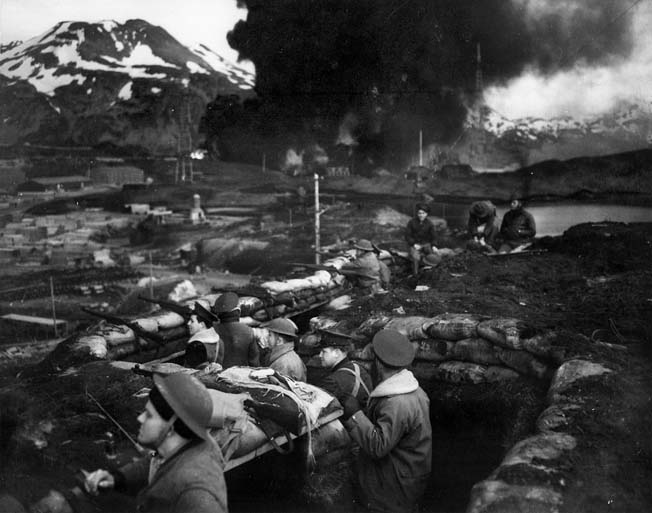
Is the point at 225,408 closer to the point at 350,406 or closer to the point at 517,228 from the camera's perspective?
the point at 350,406

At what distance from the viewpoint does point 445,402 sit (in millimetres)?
4590

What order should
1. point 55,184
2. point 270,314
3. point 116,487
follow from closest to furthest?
point 116,487, point 270,314, point 55,184

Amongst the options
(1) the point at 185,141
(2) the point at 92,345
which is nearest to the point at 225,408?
(2) the point at 92,345

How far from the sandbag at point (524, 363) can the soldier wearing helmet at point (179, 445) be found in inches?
114

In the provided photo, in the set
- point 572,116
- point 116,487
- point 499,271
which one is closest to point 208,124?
point 499,271

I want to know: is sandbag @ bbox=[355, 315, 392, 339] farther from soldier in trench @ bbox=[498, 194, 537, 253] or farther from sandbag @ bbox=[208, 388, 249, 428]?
soldier in trench @ bbox=[498, 194, 537, 253]

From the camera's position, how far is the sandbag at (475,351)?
4.69 metres

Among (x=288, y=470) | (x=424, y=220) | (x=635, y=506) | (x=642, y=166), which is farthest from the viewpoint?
(x=424, y=220)

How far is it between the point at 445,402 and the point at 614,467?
1820 mm

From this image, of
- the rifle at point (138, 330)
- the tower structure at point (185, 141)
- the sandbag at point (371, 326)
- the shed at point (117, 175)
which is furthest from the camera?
the tower structure at point (185, 141)

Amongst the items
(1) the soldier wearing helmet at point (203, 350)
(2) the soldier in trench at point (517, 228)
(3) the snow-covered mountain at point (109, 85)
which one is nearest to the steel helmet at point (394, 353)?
(1) the soldier wearing helmet at point (203, 350)

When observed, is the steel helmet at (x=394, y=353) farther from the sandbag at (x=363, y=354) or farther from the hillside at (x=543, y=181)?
the hillside at (x=543, y=181)

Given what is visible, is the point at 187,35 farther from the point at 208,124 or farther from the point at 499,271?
the point at 499,271

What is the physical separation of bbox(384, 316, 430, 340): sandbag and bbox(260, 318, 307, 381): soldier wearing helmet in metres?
1.21
